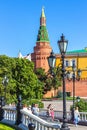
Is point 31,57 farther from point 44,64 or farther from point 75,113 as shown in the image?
point 75,113

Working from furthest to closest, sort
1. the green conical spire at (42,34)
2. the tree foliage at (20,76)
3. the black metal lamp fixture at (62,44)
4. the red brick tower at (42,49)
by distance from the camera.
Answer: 1. the green conical spire at (42,34)
2. the red brick tower at (42,49)
3. the tree foliage at (20,76)
4. the black metal lamp fixture at (62,44)

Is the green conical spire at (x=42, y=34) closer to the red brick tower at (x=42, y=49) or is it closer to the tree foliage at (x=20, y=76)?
the red brick tower at (x=42, y=49)

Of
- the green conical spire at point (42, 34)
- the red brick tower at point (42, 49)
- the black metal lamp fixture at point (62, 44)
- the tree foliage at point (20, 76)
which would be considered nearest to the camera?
the black metal lamp fixture at point (62, 44)

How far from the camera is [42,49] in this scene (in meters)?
114

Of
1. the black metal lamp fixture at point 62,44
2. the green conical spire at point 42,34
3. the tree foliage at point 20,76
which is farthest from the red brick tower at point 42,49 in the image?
the black metal lamp fixture at point 62,44

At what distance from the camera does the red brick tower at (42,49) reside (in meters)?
112

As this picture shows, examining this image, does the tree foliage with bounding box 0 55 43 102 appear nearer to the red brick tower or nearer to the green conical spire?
the red brick tower

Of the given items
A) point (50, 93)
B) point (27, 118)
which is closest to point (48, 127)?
point (27, 118)

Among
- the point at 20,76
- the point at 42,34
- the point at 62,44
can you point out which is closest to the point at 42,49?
the point at 42,34

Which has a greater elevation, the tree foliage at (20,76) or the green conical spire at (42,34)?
the green conical spire at (42,34)

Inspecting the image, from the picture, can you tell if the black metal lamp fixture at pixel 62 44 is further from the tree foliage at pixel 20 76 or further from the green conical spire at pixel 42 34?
the green conical spire at pixel 42 34

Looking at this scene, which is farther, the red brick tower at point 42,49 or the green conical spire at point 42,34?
the green conical spire at point 42,34

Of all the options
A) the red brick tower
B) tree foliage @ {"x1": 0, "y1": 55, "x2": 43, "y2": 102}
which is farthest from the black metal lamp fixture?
the red brick tower

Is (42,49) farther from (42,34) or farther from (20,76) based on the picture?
(20,76)
